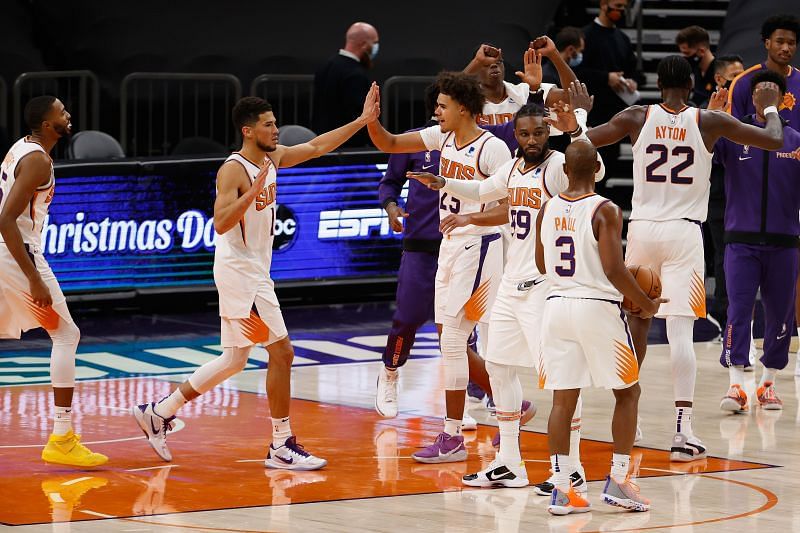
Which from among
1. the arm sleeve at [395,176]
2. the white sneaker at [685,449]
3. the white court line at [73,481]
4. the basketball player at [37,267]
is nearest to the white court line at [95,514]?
the white court line at [73,481]

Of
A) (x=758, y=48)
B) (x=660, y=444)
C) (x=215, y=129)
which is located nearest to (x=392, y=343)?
(x=660, y=444)

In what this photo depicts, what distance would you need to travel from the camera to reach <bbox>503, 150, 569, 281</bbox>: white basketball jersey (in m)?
7.95

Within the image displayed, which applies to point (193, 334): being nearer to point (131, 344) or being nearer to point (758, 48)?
point (131, 344)

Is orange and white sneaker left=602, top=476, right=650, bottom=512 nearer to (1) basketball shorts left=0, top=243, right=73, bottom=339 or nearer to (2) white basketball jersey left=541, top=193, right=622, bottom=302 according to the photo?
(2) white basketball jersey left=541, top=193, right=622, bottom=302

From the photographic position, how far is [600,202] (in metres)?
7.23

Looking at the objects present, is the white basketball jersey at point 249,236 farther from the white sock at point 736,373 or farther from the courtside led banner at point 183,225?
the courtside led banner at point 183,225

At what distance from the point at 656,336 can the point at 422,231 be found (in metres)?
4.74

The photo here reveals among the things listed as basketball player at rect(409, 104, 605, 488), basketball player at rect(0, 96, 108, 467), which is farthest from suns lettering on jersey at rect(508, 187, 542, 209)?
basketball player at rect(0, 96, 108, 467)

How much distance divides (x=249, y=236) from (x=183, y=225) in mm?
6533

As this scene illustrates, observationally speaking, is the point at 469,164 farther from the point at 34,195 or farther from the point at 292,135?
the point at 292,135

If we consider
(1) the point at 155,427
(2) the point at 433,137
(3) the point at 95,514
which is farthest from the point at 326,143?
(3) the point at 95,514

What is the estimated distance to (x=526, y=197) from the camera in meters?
8.04

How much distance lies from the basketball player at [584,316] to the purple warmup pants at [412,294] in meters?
2.51

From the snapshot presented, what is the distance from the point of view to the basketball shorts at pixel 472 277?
8.82m
